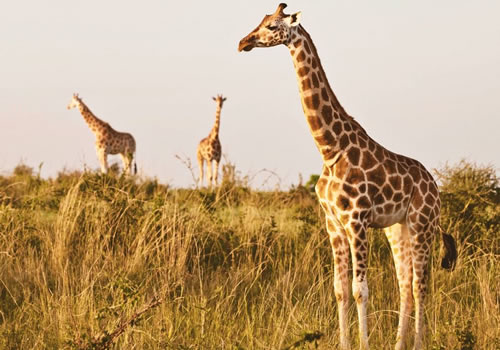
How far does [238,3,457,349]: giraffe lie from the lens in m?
5.16

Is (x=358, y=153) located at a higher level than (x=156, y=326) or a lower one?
higher

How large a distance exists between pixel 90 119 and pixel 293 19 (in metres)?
19.8

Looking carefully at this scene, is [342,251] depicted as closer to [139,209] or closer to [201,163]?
[139,209]

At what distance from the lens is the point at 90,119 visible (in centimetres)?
2402

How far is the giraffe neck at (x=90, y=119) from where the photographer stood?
23688 millimetres

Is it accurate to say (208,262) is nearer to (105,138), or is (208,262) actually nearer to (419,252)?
(419,252)

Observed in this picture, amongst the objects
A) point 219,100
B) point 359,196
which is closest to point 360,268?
point 359,196

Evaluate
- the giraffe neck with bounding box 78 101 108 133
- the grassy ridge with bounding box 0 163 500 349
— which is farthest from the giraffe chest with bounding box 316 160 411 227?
the giraffe neck with bounding box 78 101 108 133

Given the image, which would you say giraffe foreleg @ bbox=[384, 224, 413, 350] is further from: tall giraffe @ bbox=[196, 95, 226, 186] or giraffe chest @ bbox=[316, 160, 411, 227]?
tall giraffe @ bbox=[196, 95, 226, 186]

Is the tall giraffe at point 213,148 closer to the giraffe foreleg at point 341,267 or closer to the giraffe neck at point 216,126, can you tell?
the giraffe neck at point 216,126

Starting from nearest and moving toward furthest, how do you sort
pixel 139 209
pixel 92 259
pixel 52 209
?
pixel 92 259
pixel 139 209
pixel 52 209

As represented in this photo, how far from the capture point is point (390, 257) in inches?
345

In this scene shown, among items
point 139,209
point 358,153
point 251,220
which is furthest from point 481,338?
point 139,209

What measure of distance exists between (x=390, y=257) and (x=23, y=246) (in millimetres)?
4676
